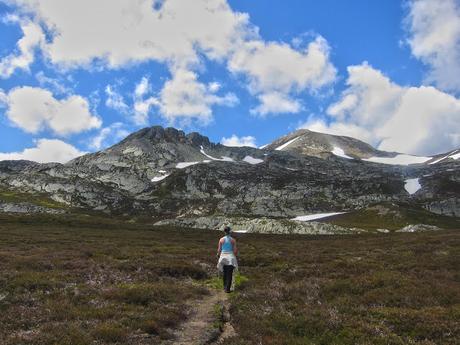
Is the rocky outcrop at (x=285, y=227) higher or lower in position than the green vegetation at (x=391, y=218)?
lower

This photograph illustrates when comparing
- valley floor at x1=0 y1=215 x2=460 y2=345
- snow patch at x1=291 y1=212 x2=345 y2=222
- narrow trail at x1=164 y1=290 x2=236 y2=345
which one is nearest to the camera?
valley floor at x1=0 y1=215 x2=460 y2=345

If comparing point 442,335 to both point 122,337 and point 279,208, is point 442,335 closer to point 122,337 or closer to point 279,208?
point 122,337

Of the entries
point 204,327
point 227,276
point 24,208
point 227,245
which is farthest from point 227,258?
point 24,208

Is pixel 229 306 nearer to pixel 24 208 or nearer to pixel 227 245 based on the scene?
pixel 227 245

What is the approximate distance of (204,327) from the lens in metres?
16.0

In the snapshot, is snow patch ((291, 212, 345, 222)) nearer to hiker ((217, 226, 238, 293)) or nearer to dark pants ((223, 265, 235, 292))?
dark pants ((223, 265, 235, 292))

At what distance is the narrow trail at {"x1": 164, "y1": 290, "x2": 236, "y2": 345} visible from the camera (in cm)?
1416

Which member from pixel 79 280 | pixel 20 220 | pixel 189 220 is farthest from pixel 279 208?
pixel 79 280

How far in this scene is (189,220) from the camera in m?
156

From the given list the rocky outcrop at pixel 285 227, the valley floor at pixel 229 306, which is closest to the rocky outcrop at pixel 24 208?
the rocky outcrop at pixel 285 227

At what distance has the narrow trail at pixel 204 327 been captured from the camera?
46.5 ft

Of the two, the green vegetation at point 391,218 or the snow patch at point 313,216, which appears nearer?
the green vegetation at point 391,218

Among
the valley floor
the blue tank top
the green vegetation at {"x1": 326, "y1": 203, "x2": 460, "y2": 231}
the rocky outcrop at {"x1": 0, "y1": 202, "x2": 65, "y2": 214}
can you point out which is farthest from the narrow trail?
the rocky outcrop at {"x1": 0, "y1": 202, "x2": 65, "y2": 214}

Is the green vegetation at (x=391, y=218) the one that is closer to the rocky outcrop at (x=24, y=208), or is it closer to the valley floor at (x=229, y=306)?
the rocky outcrop at (x=24, y=208)
